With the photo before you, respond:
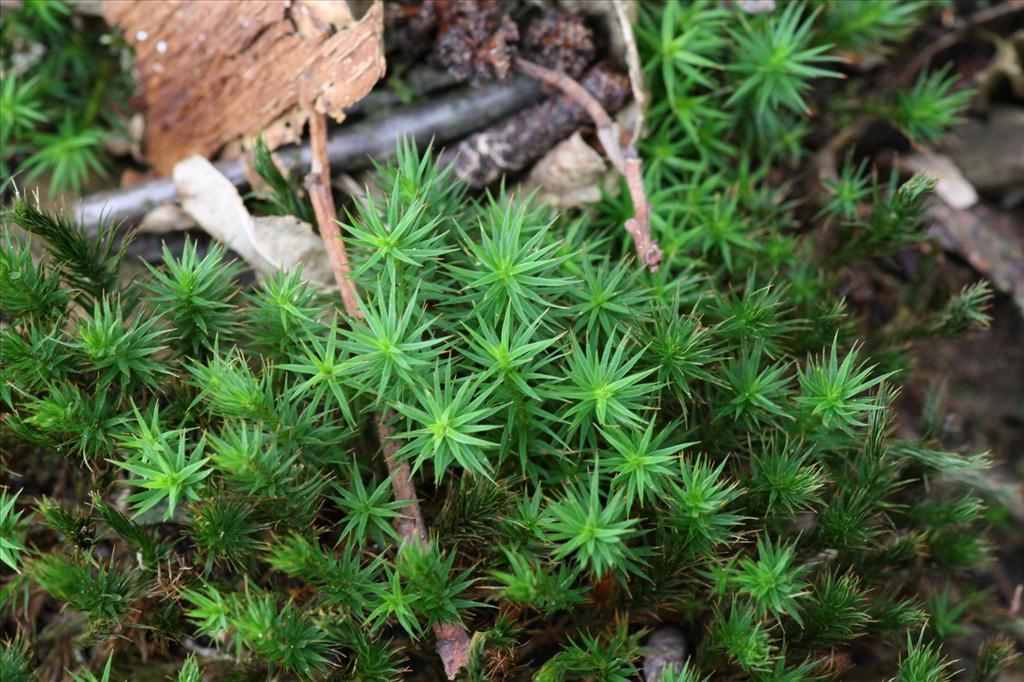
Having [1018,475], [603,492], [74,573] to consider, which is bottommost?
[1018,475]

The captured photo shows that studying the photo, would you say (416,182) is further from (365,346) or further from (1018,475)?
(1018,475)

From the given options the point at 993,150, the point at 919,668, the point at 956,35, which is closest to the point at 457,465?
the point at 919,668

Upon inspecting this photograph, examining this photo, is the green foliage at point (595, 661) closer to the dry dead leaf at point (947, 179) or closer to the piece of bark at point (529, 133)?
the piece of bark at point (529, 133)

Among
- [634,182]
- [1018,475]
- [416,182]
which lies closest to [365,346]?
[416,182]

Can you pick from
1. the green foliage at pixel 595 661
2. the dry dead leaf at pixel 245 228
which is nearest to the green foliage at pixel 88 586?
the dry dead leaf at pixel 245 228

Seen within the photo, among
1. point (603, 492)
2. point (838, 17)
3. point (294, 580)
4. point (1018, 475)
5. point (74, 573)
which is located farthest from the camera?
point (1018, 475)

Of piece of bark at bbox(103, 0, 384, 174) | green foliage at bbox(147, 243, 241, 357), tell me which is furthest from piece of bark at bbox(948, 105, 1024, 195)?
green foliage at bbox(147, 243, 241, 357)

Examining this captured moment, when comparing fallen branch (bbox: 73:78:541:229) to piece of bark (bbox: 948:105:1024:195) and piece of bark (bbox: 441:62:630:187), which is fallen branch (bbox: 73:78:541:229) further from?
piece of bark (bbox: 948:105:1024:195)
